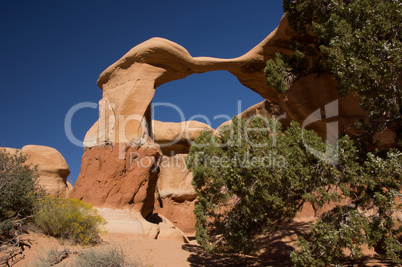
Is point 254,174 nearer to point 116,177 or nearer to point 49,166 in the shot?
point 116,177

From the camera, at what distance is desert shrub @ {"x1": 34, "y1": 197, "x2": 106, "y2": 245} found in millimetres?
8586

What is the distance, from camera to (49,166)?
1905 centimetres

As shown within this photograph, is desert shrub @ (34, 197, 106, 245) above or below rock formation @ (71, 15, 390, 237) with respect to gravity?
below

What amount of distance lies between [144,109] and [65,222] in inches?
222

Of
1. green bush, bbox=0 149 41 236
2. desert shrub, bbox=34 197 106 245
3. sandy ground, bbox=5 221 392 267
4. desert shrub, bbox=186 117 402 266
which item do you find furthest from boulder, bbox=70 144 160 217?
desert shrub, bbox=186 117 402 266

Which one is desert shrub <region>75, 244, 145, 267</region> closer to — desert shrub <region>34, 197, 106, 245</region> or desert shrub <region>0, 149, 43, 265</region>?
desert shrub <region>34, 197, 106, 245</region>

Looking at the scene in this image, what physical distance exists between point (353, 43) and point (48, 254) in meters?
8.05

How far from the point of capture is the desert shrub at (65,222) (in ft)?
28.2

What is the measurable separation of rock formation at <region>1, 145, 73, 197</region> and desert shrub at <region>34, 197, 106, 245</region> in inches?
401

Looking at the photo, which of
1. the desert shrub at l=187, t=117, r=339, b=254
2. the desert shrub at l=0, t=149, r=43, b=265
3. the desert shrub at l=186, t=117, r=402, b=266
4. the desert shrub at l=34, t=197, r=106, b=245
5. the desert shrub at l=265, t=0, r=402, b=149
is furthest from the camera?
the desert shrub at l=34, t=197, r=106, b=245

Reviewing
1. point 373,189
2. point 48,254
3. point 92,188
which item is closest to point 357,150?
point 373,189

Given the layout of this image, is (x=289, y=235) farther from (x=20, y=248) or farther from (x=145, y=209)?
(x=20, y=248)

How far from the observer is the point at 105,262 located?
270 inches

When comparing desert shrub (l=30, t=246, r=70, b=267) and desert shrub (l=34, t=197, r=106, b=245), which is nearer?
desert shrub (l=30, t=246, r=70, b=267)
